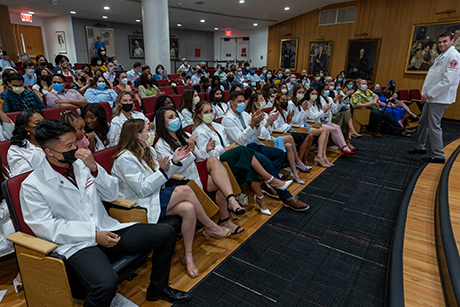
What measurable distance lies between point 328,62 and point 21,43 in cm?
1444

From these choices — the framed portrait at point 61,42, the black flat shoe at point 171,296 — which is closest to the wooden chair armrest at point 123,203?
the black flat shoe at point 171,296

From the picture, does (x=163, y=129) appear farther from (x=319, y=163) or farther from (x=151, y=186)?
(x=319, y=163)

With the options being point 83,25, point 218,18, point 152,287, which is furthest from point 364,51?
point 83,25

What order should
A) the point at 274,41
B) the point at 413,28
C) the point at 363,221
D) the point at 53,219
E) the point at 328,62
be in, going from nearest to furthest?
the point at 53,219, the point at 363,221, the point at 413,28, the point at 328,62, the point at 274,41

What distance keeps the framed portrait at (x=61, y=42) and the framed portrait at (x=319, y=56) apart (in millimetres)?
11346

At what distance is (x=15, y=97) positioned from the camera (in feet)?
11.6

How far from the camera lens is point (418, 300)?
180 cm

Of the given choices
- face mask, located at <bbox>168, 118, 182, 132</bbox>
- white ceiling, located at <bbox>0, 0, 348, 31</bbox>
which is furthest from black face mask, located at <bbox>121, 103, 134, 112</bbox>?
white ceiling, located at <bbox>0, 0, 348, 31</bbox>

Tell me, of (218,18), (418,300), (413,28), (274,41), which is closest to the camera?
(418,300)

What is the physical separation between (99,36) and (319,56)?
10.1 meters

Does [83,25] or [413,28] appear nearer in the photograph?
[413,28]

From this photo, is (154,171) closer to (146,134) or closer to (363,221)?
(146,134)

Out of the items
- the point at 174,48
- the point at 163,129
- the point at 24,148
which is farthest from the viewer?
the point at 174,48

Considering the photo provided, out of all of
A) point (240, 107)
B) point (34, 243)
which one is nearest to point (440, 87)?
point (240, 107)
